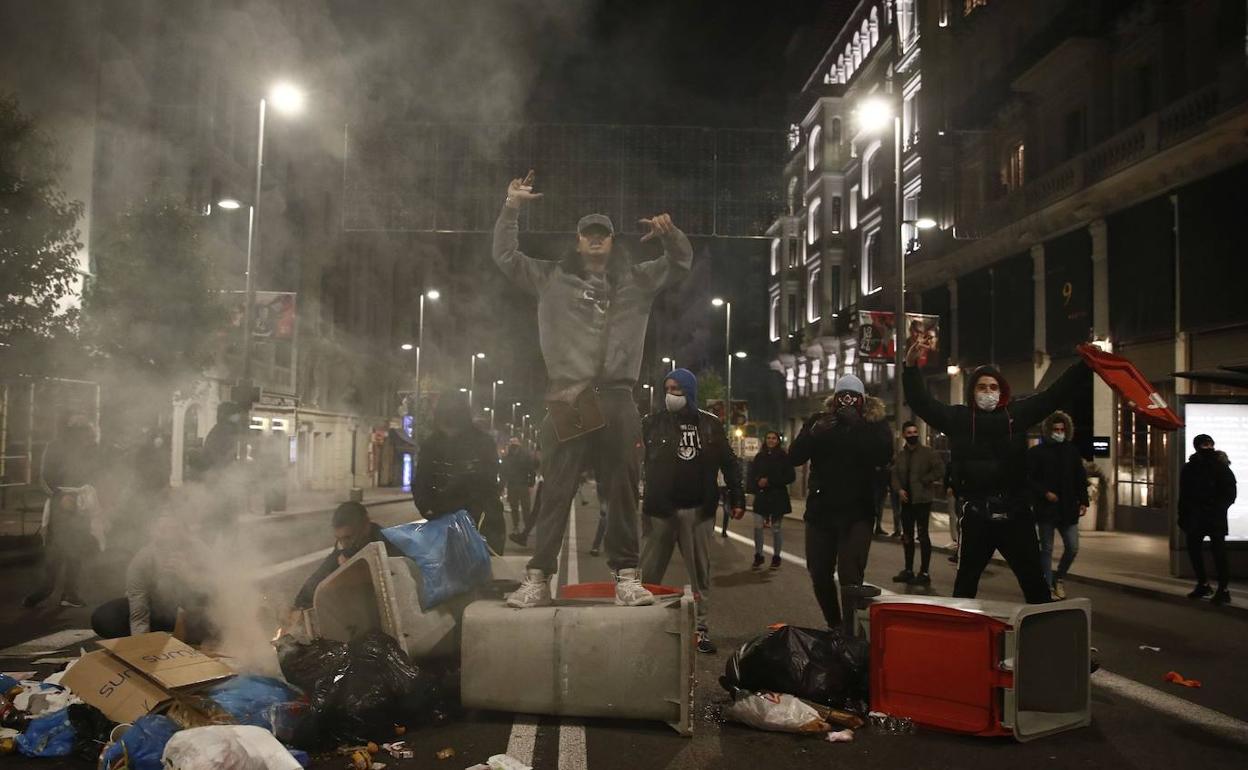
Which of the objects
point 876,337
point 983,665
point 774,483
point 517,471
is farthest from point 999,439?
point 876,337

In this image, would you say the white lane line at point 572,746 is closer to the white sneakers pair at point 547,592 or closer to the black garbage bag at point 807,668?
the white sneakers pair at point 547,592

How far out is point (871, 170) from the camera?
35.2 m

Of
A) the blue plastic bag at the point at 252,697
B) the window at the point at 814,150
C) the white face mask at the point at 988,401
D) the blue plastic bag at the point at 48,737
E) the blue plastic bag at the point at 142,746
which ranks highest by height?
the window at the point at 814,150

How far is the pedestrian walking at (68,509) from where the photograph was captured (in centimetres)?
705

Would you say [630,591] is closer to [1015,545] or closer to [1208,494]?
[1015,545]

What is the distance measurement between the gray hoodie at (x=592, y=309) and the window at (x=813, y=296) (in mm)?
37638

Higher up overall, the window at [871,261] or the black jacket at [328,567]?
the window at [871,261]

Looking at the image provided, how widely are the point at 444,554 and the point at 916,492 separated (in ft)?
22.8

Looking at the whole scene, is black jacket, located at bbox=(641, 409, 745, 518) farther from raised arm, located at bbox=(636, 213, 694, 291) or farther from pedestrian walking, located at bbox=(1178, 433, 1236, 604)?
pedestrian walking, located at bbox=(1178, 433, 1236, 604)

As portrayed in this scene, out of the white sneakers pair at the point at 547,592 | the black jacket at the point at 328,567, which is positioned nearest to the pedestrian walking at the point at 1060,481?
the white sneakers pair at the point at 547,592

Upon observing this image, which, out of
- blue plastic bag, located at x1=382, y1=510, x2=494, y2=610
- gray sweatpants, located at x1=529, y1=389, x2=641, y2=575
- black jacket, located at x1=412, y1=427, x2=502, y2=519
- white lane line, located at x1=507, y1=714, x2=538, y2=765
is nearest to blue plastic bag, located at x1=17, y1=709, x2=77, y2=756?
blue plastic bag, located at x1=382, y1=510, x2=494, y2=610

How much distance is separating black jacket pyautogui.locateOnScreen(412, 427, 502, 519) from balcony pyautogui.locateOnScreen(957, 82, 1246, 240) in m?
13.1

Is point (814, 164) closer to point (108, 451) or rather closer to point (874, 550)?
point (874, 550)

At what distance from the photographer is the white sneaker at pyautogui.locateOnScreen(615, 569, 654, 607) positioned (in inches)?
163
